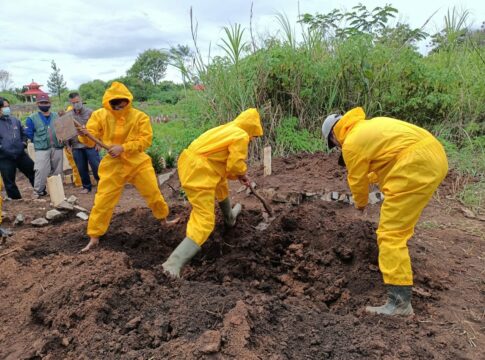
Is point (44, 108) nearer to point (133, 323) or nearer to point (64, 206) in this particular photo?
point (64, 206)

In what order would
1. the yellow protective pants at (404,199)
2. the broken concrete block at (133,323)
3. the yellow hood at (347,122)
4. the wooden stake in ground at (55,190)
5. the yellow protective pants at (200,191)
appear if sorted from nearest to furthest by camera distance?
the broken concrete block at (133,323) < the yellow protective pants at (404,199) < the yellow hood at (347,122) < the yellow protective pants at (200,191) < the wooden stake in ground at (55,190)

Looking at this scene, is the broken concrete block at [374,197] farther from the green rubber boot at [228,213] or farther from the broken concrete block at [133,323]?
the broken concrete block at [133,323]

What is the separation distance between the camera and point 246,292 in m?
3.07

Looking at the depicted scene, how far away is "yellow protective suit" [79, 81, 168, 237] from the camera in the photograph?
4.29 m

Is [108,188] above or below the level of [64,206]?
above

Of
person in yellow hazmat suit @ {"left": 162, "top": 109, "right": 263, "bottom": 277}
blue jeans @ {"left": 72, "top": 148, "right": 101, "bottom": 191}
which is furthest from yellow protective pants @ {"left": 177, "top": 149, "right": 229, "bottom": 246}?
blue jeans @ {"left": 72, "top": 148, "right": 101, "bottom": 191}

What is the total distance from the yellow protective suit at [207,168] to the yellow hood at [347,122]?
898 millimetres

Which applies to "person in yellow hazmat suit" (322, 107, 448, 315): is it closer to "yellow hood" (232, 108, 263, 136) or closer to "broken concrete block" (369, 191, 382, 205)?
"yellow hood" (232, 108, 263, 136)

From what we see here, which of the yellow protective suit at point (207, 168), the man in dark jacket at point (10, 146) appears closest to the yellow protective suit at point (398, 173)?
the yellow protective suit at point (207, 168)

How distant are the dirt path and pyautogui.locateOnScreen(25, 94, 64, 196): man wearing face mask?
2.16 m

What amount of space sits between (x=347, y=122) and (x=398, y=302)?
1.42 metres

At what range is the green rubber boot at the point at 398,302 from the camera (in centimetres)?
288

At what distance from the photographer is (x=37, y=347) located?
260 cm

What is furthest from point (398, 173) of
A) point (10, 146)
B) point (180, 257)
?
point (10, 146)
